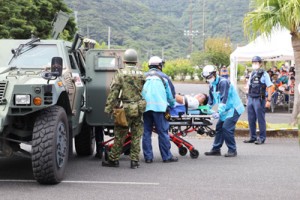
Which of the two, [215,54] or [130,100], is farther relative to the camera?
[215,54]

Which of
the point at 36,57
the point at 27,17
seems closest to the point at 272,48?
the point at 27,17

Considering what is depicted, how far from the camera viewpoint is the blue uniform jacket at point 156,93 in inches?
388

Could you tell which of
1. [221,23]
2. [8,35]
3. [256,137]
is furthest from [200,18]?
[256,137]

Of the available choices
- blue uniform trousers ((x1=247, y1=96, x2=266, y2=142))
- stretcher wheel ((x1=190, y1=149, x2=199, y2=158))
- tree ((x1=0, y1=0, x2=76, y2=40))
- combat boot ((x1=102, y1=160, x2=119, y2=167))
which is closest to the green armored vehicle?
combat boot ((x1=102, y1=160, x2=119, y2=167))

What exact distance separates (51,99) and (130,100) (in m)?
1.97

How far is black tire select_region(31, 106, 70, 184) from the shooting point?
7.44 metres

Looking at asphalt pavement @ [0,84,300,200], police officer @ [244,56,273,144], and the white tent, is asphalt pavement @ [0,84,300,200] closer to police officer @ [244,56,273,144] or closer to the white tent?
police officer @ [244,56,273,144]

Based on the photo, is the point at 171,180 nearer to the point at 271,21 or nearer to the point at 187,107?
the point at 187,107

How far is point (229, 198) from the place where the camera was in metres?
7.19

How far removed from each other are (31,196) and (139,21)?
378ft

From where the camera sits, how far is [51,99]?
745cm

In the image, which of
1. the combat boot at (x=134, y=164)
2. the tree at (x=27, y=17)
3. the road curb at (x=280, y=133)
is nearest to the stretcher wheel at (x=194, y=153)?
the combat boot at (x=134, y=164)

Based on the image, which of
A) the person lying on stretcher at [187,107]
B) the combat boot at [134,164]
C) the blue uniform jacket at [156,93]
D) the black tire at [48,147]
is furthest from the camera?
the person lying on stretcher at [187,107]

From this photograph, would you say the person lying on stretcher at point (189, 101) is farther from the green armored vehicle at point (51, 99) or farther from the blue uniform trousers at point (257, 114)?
the blue uniform trousers at point (257, 114)
